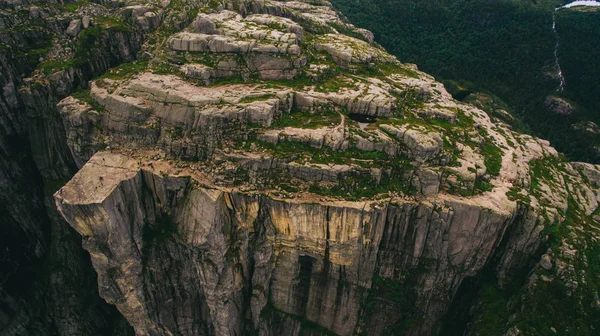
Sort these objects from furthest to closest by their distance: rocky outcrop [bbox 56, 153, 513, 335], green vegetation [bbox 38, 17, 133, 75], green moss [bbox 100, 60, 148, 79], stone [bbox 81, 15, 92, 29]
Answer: stone [bbox 81, 15, 92, 29]
green vegetation [bbox 38, 17, 133, 75]
green moss [bbox 100, 60, 148, 79]
rocky outcrop [bbox 56, 153, 513, 335]

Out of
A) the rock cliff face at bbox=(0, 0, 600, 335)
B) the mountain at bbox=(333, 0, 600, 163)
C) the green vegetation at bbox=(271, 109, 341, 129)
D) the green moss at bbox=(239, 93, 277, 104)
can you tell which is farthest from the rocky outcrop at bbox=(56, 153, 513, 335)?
the mountain at bbox=(333, 0, 600, 163)

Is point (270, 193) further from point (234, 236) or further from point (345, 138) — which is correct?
point (345, 138)

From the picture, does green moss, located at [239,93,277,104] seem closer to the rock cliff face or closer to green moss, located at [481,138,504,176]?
the rock cliff face

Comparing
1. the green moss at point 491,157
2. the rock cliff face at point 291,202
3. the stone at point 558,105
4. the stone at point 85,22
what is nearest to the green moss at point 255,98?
the rock cliff face at point 291,202

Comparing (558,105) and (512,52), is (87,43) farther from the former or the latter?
(512,52)

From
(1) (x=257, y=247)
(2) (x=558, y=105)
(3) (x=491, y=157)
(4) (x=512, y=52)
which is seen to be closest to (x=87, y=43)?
(1) (x=257, y=247)

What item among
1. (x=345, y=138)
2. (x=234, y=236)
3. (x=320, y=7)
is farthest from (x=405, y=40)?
(x=234, y=236)

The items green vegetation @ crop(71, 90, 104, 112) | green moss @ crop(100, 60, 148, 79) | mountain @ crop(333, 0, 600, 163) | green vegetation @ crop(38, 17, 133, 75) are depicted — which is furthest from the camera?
mountain @ crop(333, 0, 600, 163)
